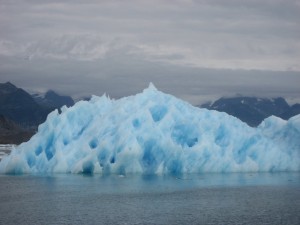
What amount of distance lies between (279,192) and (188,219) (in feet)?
39.3

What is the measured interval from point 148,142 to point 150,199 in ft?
44.0

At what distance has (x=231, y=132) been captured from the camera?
159 ft

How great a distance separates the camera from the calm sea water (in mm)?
25969

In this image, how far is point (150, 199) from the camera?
3231cm

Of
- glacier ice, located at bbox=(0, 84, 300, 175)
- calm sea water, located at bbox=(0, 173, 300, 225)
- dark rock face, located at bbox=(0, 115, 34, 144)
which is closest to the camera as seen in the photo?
calm sea water, located at bbox=(0, 173, 300, 225)

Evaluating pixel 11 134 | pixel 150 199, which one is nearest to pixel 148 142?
pixel 150 199

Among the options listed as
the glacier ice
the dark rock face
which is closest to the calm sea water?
the glacier ice

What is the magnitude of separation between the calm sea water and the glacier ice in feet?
6.06

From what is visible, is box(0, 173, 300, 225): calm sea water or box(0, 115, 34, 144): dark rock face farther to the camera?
box(0, 115, 34, 144): dark rock face

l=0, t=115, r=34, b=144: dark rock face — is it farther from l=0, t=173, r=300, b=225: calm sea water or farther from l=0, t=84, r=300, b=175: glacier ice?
l=0, t=173, r=300, b=225: calm sea water

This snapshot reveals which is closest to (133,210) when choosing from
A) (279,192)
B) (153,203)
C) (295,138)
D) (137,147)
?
(153,203)

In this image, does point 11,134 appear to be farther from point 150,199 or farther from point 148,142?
point 150,199

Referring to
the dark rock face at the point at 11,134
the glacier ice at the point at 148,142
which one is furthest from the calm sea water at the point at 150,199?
the dark rock face at the point at 11,134

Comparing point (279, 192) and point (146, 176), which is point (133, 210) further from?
point (146, 176)
